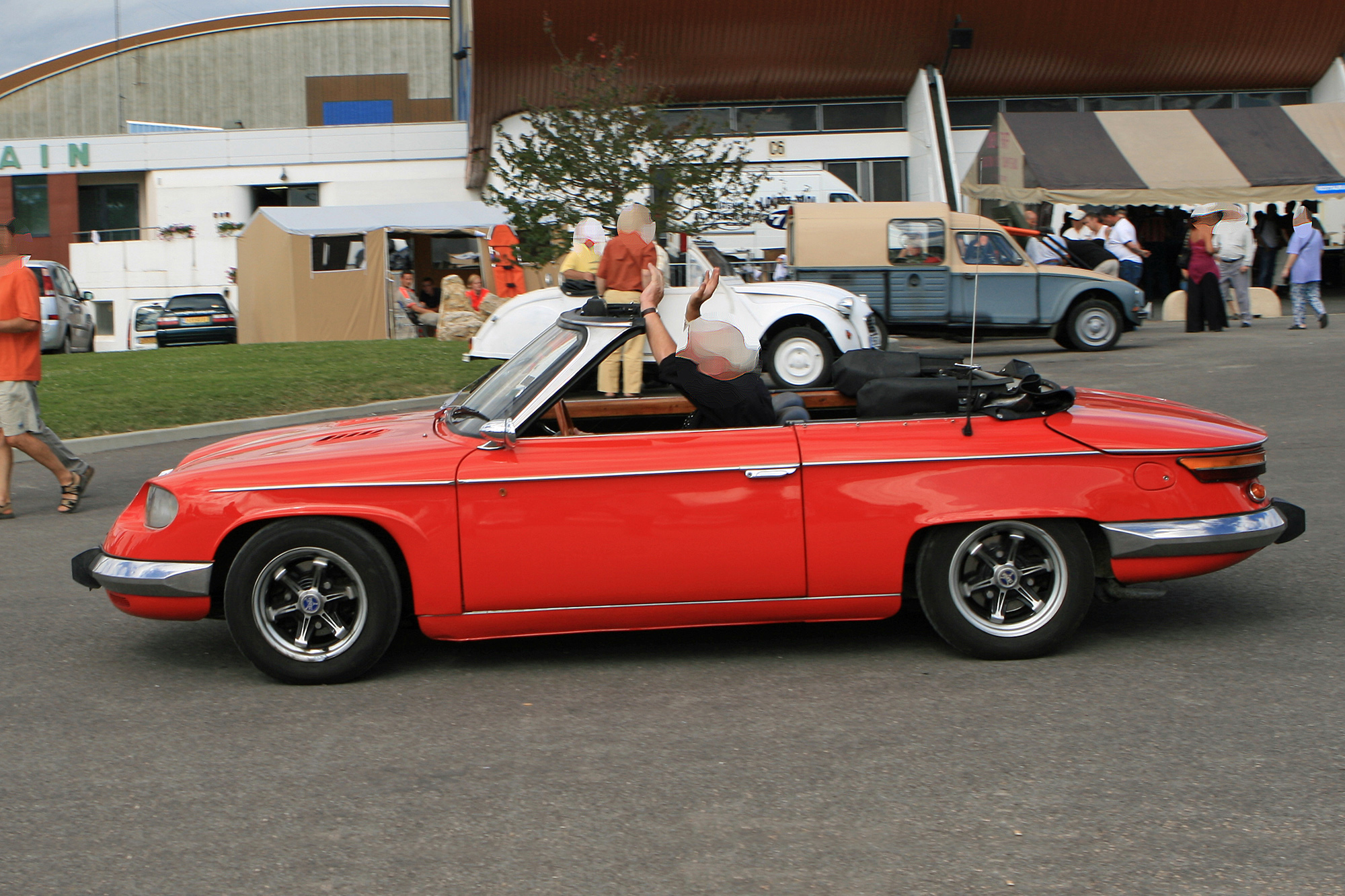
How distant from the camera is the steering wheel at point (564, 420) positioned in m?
4.89

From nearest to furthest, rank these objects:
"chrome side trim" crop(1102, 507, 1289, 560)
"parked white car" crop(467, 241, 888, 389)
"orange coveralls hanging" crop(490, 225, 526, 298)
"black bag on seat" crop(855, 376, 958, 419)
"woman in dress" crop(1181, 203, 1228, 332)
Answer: "chrome side trim" crop(1102, 507, 1289, 560) < "black bag on seat" crop(855, 376, 958, 419) < "parked white car" crop(467, 241, 888, 389) < "woman in dress" crop(1181, 203, 1228, 332) < "orange coveralls hanging" crop(490, 225, 526, 298)

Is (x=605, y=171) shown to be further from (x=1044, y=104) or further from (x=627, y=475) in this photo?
(x=1044, y=104)

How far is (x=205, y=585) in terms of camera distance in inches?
181

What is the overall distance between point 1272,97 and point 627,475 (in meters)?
35.0

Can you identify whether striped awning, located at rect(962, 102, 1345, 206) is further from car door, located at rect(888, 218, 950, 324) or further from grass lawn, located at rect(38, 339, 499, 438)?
grass lawn, located at rect(38, 339, 499, 438)

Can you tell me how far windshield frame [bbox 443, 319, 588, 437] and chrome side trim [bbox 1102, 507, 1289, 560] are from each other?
6.74 ft

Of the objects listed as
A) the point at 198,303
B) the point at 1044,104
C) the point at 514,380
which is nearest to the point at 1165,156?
the point at 1044,104

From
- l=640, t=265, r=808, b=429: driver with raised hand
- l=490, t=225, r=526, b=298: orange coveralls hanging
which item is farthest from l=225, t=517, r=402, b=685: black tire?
l=490, t=225, r=526, b=298: orange coveralls hanging

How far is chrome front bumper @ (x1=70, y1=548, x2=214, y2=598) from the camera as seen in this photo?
4594mm

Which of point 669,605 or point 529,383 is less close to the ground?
point 529,383

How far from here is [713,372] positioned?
16.3ft

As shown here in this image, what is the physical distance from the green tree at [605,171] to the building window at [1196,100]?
18.6 m

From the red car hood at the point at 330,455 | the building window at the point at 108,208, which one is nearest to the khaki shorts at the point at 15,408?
the red car hood at the point at 330,455

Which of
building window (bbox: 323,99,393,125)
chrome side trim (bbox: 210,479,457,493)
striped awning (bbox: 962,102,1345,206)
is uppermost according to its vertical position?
building window (bbox: 323,99,393,125)
